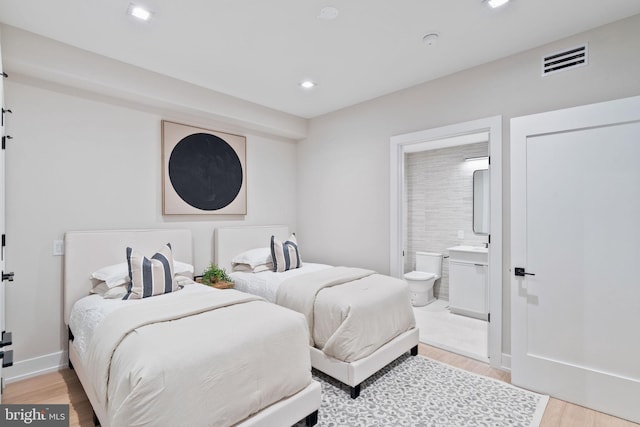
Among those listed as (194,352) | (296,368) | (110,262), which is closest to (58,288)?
(110,262)

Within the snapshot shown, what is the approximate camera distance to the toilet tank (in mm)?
4863

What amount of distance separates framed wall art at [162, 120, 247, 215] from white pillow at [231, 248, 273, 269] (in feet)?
1.83

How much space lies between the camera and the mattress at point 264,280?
10.0ft

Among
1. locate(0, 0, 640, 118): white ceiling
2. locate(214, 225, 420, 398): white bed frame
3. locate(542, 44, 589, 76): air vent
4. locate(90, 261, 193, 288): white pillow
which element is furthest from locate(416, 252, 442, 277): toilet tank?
locate(90, 261, 193, 288): white pillow

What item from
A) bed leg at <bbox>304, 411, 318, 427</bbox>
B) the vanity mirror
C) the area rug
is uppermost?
the vanity mirror

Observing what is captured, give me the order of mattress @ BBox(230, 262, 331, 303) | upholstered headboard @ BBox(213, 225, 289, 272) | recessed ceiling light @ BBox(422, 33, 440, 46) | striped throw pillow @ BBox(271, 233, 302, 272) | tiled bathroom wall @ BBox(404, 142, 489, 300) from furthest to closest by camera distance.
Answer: tiled bathroom wall @ BBox(404, 142, 489, 300) → upholstered headboard @ BBox(213, 225, 289, 272) → striped throw pillow @ BBox(271, 233, 302, 272) → mattress @ BBox(230, 262, 331, 303) → recessed ceiling light @ BBox(422, 33, 440, 46)

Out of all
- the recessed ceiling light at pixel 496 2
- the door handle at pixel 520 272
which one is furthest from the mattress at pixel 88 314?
the recessed ceiling light at pixel 496 2

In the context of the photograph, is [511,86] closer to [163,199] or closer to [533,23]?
[533,23]

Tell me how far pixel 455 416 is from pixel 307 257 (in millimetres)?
2825

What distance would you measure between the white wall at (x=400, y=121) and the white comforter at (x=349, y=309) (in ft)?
2.76

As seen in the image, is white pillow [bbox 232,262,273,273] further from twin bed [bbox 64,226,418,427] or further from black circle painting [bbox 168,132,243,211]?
black circle painting [bbox 168,132,243,211]

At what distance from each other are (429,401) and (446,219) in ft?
10.3

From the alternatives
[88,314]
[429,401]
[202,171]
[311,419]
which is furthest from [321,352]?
[202,171]

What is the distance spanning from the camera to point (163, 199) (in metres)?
3.32
